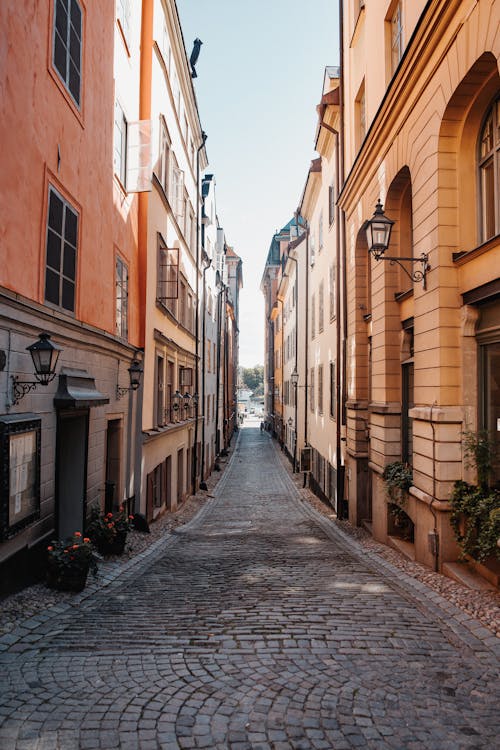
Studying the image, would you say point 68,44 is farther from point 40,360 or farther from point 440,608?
point 440,608

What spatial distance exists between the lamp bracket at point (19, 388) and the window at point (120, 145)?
6.31 meters

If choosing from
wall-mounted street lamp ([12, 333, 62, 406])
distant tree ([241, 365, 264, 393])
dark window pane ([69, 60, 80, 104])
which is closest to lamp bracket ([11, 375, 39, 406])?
wall-mounted street lamp ([12, 333, 62, 406])

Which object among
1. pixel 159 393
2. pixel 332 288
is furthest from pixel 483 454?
pixel 332 288

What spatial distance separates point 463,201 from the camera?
8.30m

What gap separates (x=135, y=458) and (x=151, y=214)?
604 centimetres

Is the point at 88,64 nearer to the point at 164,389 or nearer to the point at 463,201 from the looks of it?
the point at 463,201

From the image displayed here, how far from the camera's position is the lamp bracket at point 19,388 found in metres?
6.64

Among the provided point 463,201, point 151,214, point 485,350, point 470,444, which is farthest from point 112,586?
point 151,214

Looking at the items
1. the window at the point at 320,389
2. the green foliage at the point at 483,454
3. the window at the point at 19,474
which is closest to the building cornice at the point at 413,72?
the green foliage at the point at 483,454

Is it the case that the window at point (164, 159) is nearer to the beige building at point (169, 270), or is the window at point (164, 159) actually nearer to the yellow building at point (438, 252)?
the beige building at point (169, 270)

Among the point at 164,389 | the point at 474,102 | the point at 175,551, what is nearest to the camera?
the point at 474,102

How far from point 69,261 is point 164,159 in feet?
28.9

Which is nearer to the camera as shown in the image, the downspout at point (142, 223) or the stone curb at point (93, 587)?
the stone curb at point (93, 587)

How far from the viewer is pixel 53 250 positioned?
8.13m
